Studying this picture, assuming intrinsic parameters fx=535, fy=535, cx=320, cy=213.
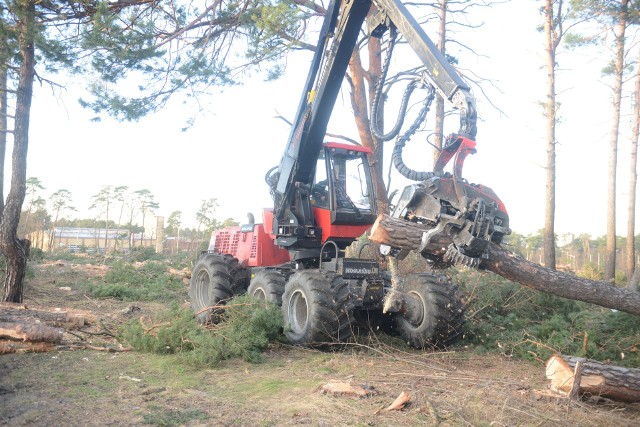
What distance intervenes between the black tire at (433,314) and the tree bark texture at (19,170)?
25.3 feet

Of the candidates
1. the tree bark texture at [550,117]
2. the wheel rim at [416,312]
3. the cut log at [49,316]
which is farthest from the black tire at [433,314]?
the tree bark texture at [550,117]

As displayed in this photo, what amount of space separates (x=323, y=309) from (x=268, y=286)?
5.13 feet

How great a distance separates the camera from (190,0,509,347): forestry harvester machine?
5590mm

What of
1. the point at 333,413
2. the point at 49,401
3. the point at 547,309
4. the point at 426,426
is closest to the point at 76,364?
the point at 49,401

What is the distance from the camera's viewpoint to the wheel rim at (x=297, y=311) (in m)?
7.59

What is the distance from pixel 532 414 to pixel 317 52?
5912mm

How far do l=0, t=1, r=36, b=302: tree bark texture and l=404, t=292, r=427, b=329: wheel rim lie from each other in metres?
7.73

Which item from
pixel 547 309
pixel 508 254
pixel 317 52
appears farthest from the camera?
pixel 547 309

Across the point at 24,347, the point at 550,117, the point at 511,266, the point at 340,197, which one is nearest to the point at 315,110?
the point at 340,197

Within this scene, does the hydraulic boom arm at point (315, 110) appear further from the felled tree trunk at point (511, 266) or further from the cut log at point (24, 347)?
the cut log at point (24, 347)

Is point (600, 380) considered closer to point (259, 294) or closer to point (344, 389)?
point (344, 389)

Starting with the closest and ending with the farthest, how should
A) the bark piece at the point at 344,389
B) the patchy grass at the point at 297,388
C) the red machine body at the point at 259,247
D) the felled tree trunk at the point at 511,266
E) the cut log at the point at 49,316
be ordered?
the patchy grass at the point at 297,388, the bark piece at the point at 344,389, the felled tree trunk at the point at 511,266, the cut log at the point at 49,316, the red machine body at the point at 259,247

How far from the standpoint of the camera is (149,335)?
7.06 metres

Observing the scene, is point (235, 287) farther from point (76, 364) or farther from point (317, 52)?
point (317, 52)
